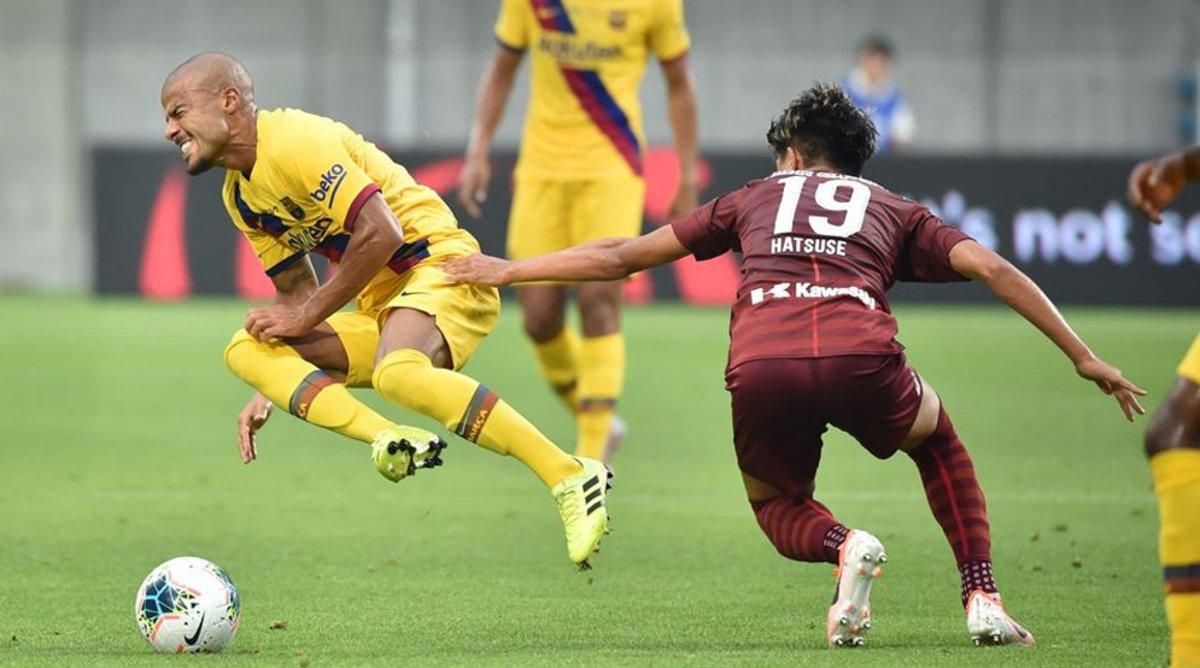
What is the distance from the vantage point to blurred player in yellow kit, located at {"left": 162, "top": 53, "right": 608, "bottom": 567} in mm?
6105

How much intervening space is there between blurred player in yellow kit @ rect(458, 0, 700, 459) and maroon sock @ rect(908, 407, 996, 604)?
11.9 feet

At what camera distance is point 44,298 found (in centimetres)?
2277

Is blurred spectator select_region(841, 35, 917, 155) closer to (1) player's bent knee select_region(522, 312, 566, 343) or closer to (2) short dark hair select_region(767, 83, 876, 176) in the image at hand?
(1) player's bent knee select_region(522, 312, 566, 343)

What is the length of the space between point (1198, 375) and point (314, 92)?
73.1ft

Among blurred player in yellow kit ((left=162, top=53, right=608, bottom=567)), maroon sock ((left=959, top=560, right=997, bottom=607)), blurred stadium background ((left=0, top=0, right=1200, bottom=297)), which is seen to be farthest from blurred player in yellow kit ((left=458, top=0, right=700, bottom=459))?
blurred stadium background ((left=0, top=0, right=1200, bottom=297))

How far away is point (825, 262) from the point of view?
5.43 meters

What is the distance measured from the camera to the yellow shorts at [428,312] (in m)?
6.46

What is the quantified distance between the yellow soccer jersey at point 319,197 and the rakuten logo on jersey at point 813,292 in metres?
1.43

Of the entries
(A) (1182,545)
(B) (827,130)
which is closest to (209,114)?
(B) (827,130)

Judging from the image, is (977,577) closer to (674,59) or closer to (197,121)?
(197,121)

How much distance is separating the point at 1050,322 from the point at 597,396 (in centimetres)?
407

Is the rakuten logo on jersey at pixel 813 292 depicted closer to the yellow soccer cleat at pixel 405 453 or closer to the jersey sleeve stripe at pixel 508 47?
the yellow soccer cleat at pixel 405 453

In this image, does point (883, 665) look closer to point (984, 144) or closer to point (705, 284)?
point (705, 284)

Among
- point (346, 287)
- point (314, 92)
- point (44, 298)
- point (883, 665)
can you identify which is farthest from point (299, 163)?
point (314, 92)
